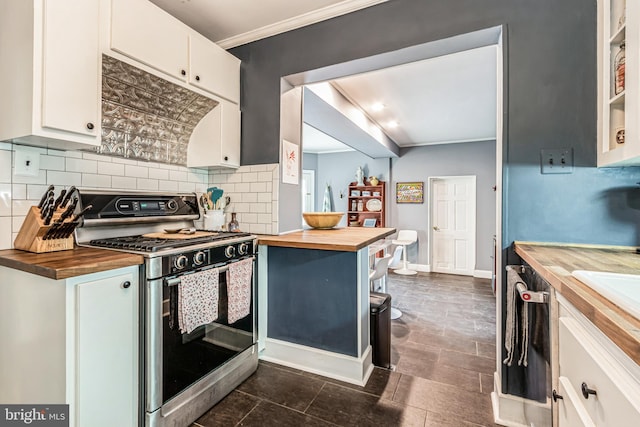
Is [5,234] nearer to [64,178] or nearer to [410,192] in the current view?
[64,178]

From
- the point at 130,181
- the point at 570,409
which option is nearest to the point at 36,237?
the point at 130,181

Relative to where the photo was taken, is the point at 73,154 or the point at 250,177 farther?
the point at 250,177

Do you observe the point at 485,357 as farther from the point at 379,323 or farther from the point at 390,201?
the point at 390,201

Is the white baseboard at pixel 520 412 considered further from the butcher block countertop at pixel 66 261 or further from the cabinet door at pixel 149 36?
the cabinet door at pixel 149 36

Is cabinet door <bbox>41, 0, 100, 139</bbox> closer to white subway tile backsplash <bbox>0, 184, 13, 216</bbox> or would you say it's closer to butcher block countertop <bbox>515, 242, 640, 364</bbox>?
white subway tile backsplash <bbox>0, 184, 13, 216</bbox>

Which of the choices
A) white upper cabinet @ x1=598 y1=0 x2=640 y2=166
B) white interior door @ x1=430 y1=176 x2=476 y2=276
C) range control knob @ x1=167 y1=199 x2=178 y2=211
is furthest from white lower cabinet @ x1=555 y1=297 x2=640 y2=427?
white interior door @ x1=430 y1=176 x2=476 y2=276

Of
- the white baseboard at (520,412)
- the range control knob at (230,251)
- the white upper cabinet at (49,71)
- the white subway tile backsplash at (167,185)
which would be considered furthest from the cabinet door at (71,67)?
the white baseboard at (520,412)

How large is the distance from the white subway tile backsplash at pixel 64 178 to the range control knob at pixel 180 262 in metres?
0.85

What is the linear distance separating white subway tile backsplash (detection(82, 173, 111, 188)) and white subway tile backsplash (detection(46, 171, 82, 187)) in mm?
24

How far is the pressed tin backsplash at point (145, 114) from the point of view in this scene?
172 centimetres

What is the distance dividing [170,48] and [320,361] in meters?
2.27

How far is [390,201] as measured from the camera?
5.99 metres

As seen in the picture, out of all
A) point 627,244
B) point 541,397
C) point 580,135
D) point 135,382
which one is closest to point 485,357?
point 541,397

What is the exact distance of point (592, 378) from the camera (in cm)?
75
